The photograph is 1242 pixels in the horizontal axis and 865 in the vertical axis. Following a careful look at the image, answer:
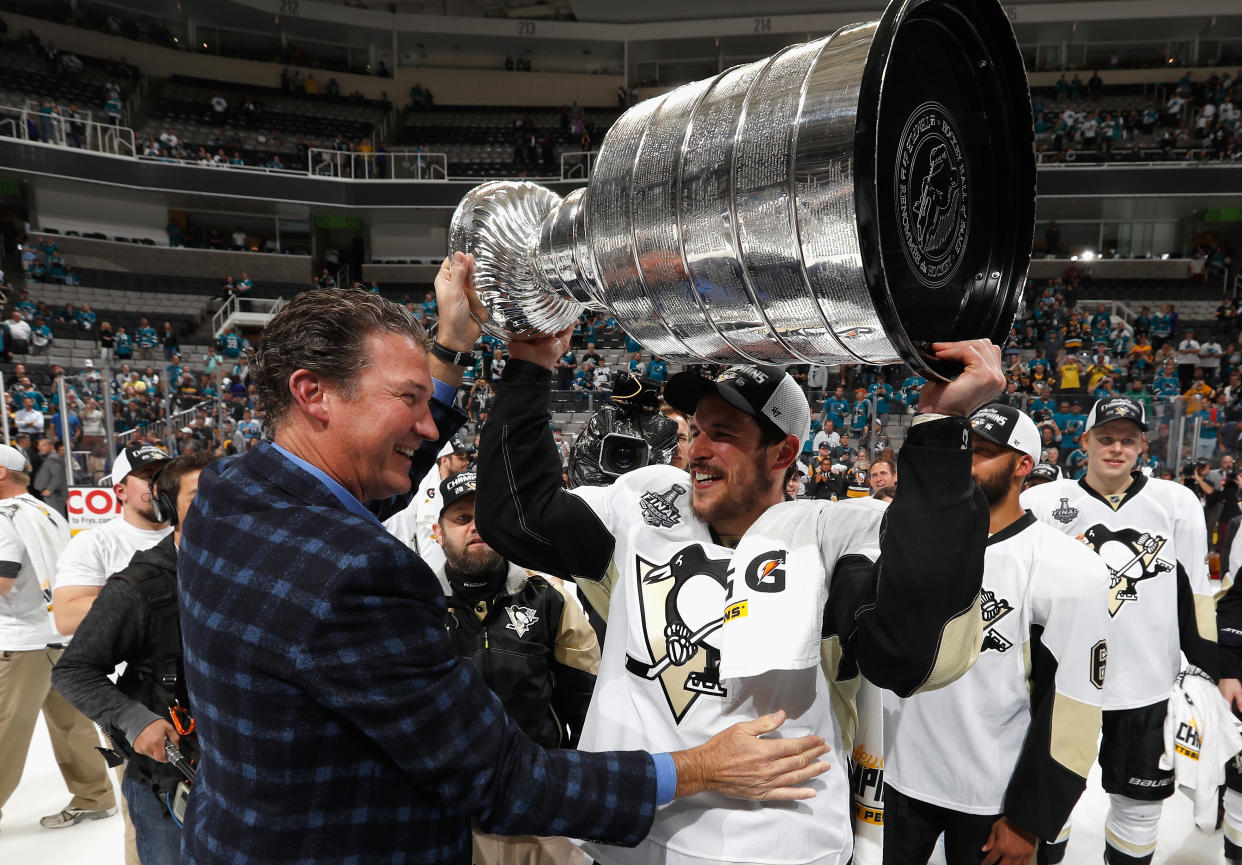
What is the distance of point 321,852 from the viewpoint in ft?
3.96

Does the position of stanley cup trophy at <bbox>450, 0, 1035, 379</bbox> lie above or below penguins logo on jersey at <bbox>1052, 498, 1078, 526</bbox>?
above

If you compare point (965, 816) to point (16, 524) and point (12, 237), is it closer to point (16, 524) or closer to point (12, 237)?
point (16, 524)

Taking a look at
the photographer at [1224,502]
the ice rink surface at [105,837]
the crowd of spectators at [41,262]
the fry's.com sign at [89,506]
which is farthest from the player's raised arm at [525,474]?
the crowd of spectators at [41,262]

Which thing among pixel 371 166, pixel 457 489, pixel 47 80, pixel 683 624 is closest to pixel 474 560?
pixel 457 489

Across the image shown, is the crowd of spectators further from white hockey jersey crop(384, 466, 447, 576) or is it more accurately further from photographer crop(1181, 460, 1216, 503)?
photographer crop(1181, 460, 1216, 503)

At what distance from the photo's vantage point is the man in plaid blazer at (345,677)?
1.16 m

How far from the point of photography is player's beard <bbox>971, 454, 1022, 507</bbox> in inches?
107

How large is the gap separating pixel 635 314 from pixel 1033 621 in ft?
6.03

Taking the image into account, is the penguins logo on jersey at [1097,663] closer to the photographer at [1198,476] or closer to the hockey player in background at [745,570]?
the hockey player in background at [745,570]

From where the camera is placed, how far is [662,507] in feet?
6.15

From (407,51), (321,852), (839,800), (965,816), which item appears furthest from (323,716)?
(407,51)

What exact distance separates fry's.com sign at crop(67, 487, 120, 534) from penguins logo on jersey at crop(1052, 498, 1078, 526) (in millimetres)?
9330

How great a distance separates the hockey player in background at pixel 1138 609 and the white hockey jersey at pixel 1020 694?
1.13 metres

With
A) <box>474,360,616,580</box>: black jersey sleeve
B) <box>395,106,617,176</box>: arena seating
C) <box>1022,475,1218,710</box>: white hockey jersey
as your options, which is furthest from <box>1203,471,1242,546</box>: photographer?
<box>395,106,617,176</box>: arena seating
